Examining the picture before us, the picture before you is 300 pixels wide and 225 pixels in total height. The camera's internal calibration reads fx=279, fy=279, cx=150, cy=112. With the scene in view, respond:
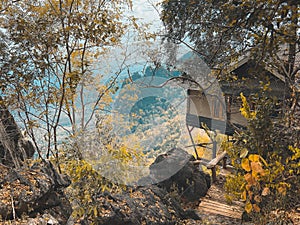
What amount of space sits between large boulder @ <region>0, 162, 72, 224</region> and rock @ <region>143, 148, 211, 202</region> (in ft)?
3.39

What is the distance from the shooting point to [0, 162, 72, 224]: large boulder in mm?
1808

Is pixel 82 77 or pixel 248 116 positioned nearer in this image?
pixel 248 116

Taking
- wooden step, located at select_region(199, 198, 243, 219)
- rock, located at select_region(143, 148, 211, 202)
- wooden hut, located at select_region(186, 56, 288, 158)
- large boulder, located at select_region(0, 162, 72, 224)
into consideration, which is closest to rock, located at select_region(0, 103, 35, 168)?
large boulder, located at select_region(0, 162, 72, 224)

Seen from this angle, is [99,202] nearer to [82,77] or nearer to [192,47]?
[82,77]

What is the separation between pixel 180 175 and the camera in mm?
3223

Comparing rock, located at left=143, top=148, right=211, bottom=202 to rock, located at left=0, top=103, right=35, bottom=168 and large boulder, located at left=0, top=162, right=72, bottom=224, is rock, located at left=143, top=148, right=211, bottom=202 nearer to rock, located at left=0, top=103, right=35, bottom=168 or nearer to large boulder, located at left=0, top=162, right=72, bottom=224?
large boulder, located at left=0, top=162, right=72, bottom=224

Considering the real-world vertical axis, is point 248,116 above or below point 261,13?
below

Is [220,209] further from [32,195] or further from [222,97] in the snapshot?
[32,195]

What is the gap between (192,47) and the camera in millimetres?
2635

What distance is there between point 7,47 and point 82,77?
693mm

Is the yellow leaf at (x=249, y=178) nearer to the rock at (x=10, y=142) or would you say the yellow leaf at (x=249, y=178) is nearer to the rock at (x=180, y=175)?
the rock at (x=180, y=175)

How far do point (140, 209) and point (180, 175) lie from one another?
111 cm

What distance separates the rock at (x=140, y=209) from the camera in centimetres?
198

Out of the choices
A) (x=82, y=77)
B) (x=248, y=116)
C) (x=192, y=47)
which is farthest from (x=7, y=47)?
(x=248, y=116)
